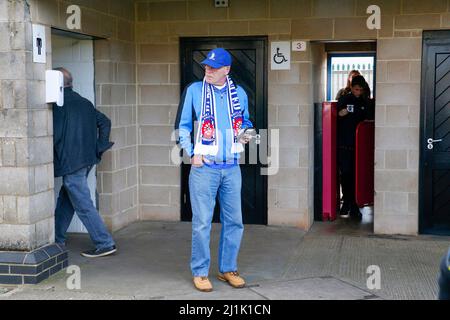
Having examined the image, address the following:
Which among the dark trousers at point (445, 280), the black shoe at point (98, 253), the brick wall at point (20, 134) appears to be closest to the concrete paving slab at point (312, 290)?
the black shoe at point (98, 253)

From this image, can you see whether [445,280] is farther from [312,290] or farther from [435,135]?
[435,135]

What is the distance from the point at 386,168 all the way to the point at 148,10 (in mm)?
3392

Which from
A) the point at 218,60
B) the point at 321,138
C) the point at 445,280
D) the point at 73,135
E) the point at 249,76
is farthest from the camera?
the point at 321,138

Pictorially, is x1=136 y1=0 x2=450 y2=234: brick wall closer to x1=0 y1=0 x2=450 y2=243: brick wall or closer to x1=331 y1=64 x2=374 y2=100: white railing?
x1=0 y1=0 x2=450 y2=243: brick wall

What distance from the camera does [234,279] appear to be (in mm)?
5590

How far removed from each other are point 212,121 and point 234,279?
1340 millimetres

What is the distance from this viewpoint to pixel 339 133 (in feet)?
29.1

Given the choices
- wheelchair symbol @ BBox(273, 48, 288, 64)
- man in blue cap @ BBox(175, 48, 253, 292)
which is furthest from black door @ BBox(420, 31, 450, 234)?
man in blue cap @ BBox(175, 48, 253, 292)

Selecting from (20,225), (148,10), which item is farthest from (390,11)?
(20,225)

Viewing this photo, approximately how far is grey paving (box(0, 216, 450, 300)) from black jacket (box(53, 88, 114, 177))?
964 millimetres

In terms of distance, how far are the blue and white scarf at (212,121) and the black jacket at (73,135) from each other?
159 cm

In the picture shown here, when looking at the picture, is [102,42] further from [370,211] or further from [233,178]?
[370,211]

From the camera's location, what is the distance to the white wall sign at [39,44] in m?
5.73

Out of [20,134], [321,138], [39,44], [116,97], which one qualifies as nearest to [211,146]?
[20,134]
